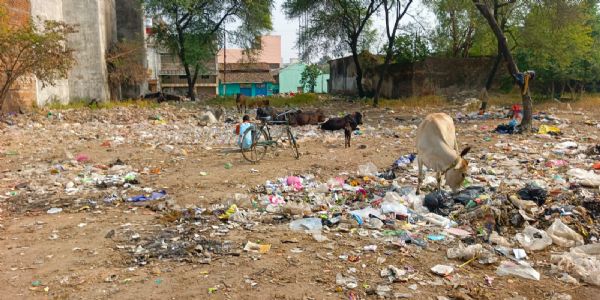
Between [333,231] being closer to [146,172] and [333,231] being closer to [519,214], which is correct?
[519,214]

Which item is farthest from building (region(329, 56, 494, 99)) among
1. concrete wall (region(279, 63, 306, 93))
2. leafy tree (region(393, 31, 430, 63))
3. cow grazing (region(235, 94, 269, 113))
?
concrete wall (region(279, 63, 306, 93))

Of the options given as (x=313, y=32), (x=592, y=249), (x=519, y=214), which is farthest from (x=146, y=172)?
(x=313, y=32)

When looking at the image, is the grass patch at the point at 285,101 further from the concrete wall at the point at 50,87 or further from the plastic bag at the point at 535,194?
the plastic bag at the point at 535,194

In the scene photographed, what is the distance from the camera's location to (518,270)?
11.6 ft

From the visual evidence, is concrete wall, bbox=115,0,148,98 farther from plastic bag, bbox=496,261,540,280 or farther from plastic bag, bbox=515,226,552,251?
plastic bag, bbox=496,261,540,280

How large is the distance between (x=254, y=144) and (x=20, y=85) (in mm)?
11540

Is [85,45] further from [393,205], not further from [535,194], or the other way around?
[535,194]

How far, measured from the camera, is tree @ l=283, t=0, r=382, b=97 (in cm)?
2222

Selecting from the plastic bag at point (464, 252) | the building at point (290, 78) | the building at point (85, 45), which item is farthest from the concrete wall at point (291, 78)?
the plastic bag at point (464, 252)

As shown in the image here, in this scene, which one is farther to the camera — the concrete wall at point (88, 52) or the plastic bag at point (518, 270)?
the concrete wall at point (88, 52)

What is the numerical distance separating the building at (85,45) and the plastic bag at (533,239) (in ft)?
53.7

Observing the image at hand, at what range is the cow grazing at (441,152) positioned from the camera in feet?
17.3

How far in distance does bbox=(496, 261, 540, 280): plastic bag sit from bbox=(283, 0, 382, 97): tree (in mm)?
19431

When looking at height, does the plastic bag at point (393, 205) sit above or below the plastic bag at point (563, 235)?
above
